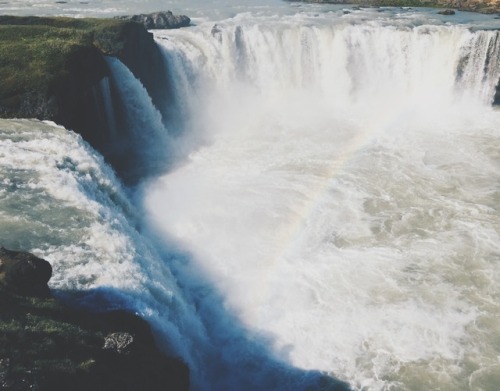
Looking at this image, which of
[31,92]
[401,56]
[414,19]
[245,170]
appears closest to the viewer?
[31,92]

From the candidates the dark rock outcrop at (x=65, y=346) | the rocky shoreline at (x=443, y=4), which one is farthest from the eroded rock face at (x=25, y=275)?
the rocky shoreline at (x=443, y=4)

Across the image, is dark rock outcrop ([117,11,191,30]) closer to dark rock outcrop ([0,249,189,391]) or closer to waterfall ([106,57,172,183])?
Answer: waterfall ([106,57,172,183])

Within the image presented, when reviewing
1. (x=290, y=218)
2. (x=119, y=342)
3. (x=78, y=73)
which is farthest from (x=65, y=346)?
(x=78, y=73)

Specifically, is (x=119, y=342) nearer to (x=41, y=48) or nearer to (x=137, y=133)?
(x=41, y=48)

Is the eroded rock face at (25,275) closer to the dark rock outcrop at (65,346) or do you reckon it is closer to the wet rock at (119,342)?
the dark rock outcrop at (65,346)

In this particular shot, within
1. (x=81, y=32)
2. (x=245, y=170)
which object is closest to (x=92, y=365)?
(x=245, y=170)

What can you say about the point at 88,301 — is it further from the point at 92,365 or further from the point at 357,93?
the point at 357,93

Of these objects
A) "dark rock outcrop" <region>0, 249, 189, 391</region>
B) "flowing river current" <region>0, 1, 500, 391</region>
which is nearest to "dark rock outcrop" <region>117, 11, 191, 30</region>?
"flowing river current" <region>0, 1, 500, 391</region>
